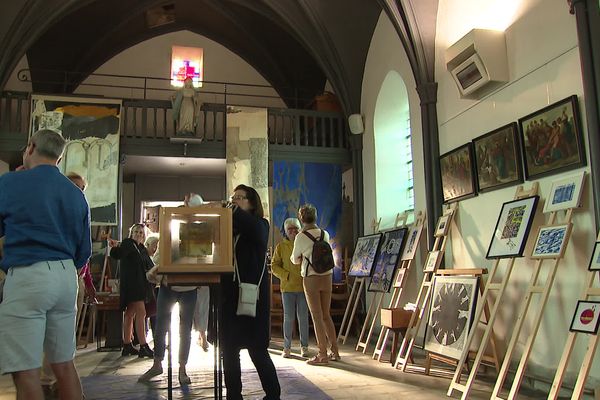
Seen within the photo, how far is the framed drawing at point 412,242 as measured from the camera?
6.86 metres

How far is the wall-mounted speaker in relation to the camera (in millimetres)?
9492

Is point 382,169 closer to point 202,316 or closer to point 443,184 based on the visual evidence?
point 443,184

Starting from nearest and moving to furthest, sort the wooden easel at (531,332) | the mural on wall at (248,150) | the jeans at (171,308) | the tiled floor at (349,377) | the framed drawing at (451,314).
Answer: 1. the wooden easel at (531,332)
2. the tiled floor at (349,377)
3. the jeans at (171,308)
4. the framed drawing at (451,314)
5. the mural on wall at (248,150)

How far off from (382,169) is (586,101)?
477cm

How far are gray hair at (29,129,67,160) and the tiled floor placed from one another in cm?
241

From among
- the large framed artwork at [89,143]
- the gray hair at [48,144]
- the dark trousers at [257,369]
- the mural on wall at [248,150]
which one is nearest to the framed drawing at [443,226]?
the dark trousers at [257,369]

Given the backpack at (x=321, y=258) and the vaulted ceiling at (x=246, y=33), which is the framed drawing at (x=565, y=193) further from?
the vaulted ceiling at (x=246, y=33)

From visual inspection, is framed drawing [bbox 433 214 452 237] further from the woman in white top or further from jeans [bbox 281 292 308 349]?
jeans [bbox 281 292 308 349]

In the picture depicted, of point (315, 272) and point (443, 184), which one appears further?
point (443, 184)

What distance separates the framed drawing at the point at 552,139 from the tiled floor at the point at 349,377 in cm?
203

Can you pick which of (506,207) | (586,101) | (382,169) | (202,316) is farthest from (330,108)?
(586,101)

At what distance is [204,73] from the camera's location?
1298 centimetres

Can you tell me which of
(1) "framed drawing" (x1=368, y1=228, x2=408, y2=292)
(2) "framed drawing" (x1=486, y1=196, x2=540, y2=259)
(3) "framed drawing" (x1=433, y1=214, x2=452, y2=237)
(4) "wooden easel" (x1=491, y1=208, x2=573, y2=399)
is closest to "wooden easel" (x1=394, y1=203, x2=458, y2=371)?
(3) "framed drawing" (x1=433, y1=214, x2=452, y2=237)

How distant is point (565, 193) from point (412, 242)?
2.86 m
